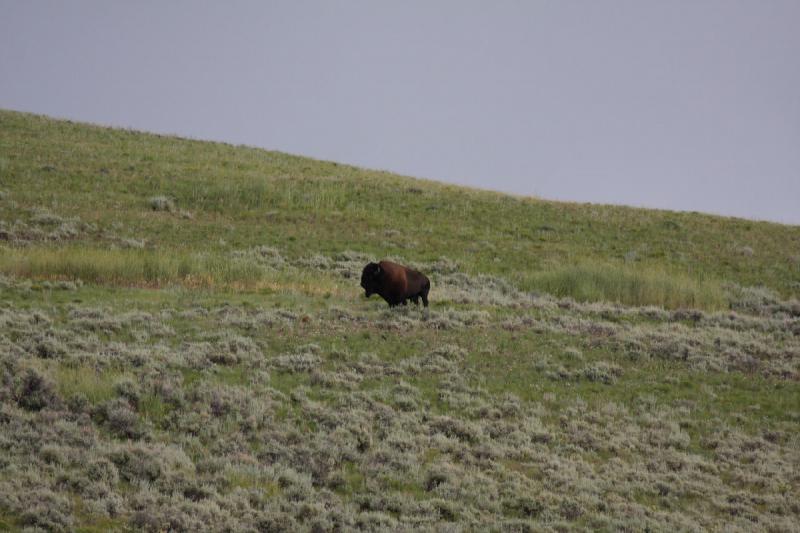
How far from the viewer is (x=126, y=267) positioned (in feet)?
89.1

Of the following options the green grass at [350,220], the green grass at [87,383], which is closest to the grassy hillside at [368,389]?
the green grass at [87,383]

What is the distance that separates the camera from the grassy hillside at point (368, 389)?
Result: 12688 mm

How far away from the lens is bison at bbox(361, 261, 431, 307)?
2403 cm

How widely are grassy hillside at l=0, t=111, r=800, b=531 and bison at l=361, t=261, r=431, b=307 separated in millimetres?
718

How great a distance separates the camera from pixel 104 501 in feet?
37.8

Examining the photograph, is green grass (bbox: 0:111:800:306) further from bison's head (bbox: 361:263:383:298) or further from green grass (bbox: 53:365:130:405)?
green grass (bbox: 53:365:130:405)

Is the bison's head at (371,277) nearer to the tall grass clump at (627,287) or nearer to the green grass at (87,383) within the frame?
the green grass at (87,383)

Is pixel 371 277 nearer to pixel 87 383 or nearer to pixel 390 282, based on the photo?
pixel 390 282

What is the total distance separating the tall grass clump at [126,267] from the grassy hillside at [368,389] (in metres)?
0.10

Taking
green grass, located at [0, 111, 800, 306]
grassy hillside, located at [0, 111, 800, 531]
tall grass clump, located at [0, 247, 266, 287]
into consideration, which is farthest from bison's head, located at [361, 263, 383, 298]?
green grass, located at [0, 111, 800, 306]

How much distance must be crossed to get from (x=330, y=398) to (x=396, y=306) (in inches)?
321

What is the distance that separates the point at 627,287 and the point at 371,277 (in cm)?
1226

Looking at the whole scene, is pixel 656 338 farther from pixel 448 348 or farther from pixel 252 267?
pixel 252 267

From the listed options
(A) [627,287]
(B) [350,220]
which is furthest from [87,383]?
(B) [350,220]
